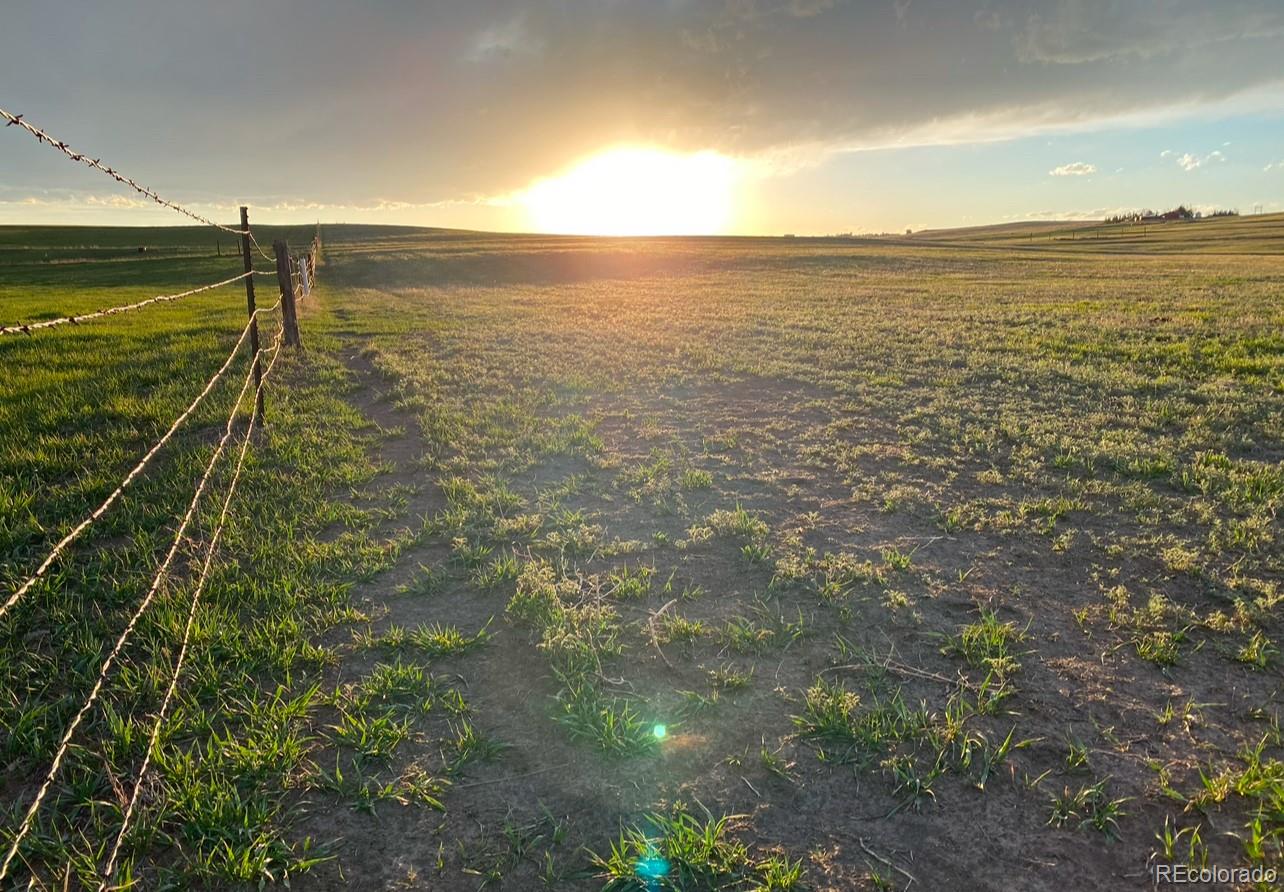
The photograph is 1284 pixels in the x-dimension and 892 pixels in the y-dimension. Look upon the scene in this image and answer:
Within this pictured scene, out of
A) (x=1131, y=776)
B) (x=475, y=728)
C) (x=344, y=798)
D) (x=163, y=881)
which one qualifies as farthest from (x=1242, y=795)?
(x=163, y=881)

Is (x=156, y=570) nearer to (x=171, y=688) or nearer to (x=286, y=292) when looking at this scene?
(x=171, y=688)

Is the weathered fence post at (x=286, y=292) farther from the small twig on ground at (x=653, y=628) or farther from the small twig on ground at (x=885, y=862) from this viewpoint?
the small twig on ground at (x=885, y=862)

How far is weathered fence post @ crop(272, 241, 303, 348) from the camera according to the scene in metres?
11.8

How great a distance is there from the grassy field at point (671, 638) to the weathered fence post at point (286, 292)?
2.28 m

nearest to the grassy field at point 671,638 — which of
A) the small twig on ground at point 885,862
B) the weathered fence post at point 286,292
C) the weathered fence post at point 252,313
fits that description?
the small twig on ground at point 885,862

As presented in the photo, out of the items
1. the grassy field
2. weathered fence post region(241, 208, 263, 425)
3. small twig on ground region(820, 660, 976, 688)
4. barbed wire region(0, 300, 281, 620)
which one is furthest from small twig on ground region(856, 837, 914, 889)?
weathered fence post region(241, 208, 263, 425)

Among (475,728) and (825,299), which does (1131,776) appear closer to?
(475,728)

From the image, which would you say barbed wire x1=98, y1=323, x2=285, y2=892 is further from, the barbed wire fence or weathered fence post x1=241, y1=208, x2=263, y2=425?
weathered fence post x1=241, y1=208, x2=263, y2=425

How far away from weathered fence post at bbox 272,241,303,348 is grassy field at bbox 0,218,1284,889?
2.28 m

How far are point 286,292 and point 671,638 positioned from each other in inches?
434

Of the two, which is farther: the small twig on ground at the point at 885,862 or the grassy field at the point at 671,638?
the grassy field at the point at 671,638

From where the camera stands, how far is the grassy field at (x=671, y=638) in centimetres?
296

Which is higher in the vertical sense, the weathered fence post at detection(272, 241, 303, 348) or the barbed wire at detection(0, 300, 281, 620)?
the weathered fence post at detection(272, 241, 303, 348)

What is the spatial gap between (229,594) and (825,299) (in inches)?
904
